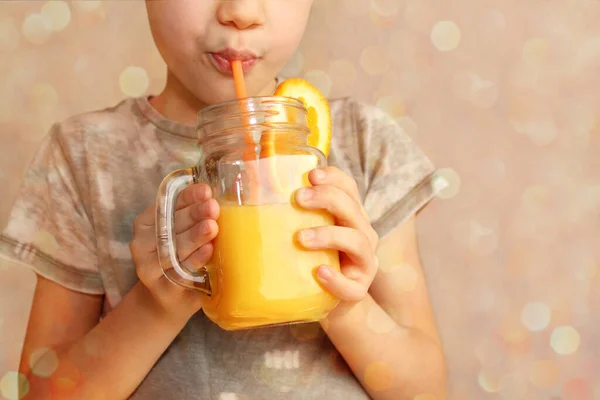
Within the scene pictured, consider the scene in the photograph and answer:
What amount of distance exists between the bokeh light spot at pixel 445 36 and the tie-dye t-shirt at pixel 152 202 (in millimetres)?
309

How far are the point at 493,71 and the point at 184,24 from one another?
604mm

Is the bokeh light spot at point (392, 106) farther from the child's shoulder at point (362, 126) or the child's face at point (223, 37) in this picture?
the child's face at point (223, 37)

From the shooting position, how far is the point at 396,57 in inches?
46.1

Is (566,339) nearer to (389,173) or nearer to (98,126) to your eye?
(389,173)

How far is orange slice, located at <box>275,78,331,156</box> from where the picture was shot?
0.66 meters

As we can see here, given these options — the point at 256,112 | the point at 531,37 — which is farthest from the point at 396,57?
the point at 256,112

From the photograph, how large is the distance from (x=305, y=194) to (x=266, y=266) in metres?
0.07

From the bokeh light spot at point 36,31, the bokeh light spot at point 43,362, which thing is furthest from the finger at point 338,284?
the bokeh light spot at point 36,31

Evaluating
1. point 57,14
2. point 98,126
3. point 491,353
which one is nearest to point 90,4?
point 57,14

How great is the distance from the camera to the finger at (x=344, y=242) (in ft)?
1.80

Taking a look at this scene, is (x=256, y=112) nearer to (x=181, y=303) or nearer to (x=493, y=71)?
(x=181, y=303)

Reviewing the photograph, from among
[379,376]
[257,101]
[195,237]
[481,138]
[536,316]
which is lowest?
[536,316]

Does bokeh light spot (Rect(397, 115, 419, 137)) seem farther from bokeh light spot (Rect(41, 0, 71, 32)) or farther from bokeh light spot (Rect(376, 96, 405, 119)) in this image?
bokeh light spot (Rect(41, 0, 71, 32))

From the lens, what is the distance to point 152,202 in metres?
0.85
